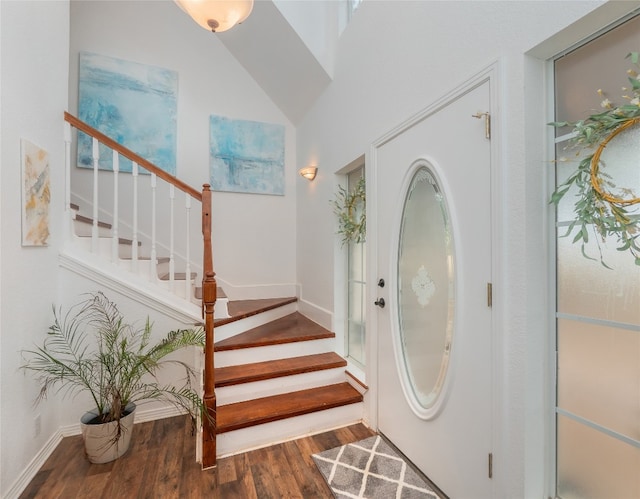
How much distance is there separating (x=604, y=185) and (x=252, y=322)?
277cm

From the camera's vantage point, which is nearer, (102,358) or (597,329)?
(597,329)

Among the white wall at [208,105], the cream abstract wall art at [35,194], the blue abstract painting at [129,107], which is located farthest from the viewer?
the white wall at [208,105]

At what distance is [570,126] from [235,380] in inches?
92.9

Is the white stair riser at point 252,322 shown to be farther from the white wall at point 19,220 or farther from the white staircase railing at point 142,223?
the white wall at point 19,220

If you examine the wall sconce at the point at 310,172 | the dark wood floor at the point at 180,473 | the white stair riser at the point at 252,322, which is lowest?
Result: the dark wood floor at the point at 180,473

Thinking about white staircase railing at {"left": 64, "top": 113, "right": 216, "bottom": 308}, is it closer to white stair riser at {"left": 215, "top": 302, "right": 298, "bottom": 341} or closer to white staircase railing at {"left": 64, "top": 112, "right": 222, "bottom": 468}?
white staircase railing at {"left": 64, "top": 112, "right": 222, "bottom": 468}

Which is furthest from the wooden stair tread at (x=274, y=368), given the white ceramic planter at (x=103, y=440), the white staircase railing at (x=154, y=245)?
the white ceramic planter at (x=103, y=440)

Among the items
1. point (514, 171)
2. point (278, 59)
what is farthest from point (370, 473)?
point (278, 59)

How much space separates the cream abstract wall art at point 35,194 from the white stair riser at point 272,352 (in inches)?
55.8

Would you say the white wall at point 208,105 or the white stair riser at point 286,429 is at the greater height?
the white wall at point 208,105

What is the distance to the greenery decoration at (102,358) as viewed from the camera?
1.94 meters

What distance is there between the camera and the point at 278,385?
7.80 feet

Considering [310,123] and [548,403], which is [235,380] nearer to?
[548,403]

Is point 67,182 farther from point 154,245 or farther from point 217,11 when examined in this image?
point 217,11
